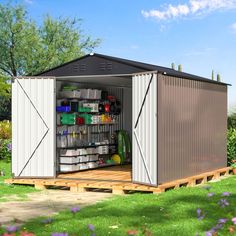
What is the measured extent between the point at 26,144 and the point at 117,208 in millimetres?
3941

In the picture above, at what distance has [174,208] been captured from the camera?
26.0 feet

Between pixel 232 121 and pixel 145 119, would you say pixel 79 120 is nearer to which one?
pixel 145 119

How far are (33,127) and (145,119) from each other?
2.76 metres

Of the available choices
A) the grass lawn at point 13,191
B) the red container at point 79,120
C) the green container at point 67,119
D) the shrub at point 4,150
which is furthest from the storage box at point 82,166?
the shrub at point 4,150

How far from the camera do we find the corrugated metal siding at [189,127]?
33.1ft

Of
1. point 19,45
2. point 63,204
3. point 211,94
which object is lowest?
point 63,204

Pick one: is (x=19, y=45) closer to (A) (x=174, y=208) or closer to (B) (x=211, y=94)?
(B) (x=211, y=94)

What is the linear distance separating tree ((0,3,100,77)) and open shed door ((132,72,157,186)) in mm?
24668

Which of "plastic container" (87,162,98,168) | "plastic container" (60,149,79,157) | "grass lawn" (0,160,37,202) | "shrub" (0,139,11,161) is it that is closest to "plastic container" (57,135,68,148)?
"plastic container" (60,149,79,157)

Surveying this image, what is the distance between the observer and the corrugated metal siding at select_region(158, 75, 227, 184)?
1010 centimetres

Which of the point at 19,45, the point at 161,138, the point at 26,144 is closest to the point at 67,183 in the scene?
the point at 26,144

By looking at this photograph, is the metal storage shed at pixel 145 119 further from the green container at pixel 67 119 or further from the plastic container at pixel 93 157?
the plastic container at pixel 93 157

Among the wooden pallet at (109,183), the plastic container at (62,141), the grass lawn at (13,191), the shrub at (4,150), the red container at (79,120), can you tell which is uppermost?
the red container at (79,120)

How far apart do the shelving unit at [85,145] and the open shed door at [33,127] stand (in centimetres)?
121
